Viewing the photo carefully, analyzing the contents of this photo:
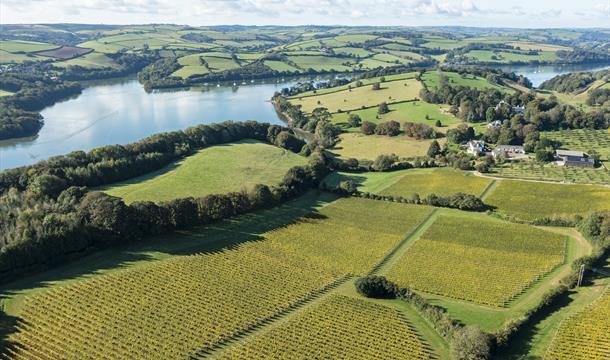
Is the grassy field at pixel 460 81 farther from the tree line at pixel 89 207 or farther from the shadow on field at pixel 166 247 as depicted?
the shadow on field at pixel 166 247

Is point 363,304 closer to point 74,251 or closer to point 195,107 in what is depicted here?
point 74,251

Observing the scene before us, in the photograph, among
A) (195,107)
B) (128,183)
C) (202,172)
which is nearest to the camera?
(128,183)

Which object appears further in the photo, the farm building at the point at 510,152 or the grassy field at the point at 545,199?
the farm building at the point at 510,152

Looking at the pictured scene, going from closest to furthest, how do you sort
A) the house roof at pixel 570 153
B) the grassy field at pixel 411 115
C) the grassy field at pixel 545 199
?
the grassy field at pixel 545 199
the house roof at pixel 570 153
the grassy field at pixel 411 115

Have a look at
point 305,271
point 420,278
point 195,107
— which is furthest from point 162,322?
point 195,107

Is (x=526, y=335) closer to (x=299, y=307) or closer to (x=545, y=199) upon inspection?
(x=299, y=307)

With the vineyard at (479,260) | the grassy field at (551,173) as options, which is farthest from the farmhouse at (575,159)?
the vineyard at (479,260)

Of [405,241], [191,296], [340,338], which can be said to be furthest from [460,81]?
[191,296]
